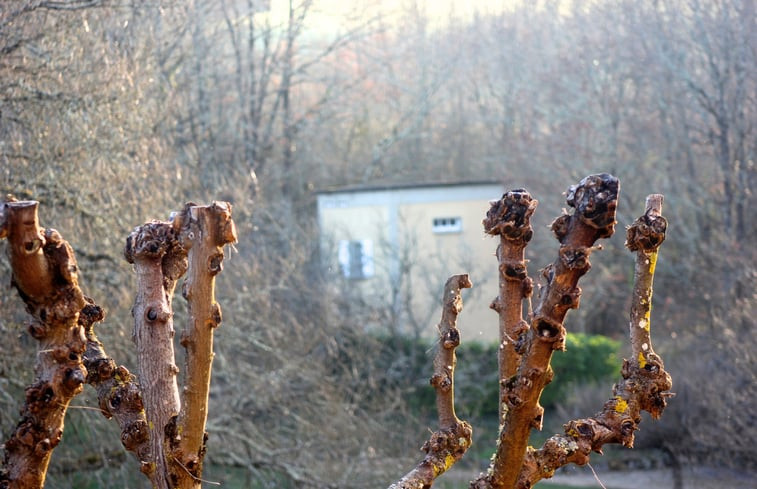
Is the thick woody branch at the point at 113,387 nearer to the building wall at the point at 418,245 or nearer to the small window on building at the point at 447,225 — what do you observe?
the building wall at the point at 418,245

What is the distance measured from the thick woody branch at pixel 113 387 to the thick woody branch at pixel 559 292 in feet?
3.74

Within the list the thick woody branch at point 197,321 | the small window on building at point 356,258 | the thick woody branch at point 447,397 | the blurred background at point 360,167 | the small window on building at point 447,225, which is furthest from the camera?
the small window on building at point 447,225

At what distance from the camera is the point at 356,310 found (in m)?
16.5

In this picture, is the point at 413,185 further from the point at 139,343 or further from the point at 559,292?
the point at 559,292

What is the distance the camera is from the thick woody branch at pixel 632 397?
2.79 m

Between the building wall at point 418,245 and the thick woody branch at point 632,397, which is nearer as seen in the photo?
the thick woody branch at point 632,397

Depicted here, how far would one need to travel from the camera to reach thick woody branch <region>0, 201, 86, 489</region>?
2.13 metres

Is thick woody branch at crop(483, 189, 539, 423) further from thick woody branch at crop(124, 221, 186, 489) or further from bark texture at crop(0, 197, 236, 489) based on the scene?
thick woody branch at crop(124, 221, 186, 489)

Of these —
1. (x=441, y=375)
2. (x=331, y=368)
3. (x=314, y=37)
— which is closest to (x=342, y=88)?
(x=314, y=37)

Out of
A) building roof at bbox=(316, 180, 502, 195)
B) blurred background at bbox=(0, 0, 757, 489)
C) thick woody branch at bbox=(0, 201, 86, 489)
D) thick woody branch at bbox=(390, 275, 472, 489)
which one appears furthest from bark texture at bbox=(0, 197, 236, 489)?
building roof at bbox=(316, 180, 502, 195)

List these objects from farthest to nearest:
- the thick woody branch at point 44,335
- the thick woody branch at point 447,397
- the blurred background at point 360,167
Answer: the blurred background at point 360,167, the thick woody branch at point 447,397, the thick woody branch at point 44,335

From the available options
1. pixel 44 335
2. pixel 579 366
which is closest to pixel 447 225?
pixel 579 366

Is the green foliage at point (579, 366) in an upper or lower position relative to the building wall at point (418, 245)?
lower

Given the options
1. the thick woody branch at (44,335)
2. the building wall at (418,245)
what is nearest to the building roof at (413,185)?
the building wall at (418,245)
